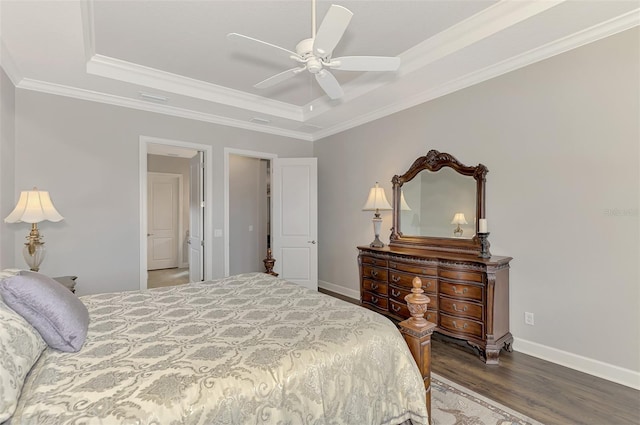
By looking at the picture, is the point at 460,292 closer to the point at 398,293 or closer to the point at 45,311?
the point at 398,293

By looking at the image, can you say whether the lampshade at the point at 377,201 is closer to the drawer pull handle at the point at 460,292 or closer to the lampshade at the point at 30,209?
the drawer pull handle at the point at 460,292

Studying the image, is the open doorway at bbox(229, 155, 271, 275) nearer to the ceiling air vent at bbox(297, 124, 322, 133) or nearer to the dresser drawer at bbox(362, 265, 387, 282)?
the ceiling air vent at bbox(297, 124, 322, 133)

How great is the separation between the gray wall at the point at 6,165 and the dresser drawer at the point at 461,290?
163 inches

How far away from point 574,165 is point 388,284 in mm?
2079

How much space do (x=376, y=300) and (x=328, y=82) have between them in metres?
2.57

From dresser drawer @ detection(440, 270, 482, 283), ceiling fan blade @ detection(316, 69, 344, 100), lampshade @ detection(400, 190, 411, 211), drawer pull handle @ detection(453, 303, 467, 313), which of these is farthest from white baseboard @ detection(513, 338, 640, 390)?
ceiling fan blade @ detection(316, 69, 344, 100)

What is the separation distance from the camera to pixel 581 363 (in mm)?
2609

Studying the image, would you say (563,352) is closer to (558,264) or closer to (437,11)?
(558,264)

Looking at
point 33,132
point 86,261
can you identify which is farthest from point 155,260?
point 33,132

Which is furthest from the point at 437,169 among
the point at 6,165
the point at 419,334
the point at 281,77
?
the point at 6,165

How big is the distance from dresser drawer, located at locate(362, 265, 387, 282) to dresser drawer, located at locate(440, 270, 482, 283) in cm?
75

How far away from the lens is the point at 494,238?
3.21 metres

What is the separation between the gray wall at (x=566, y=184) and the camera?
2424 mm

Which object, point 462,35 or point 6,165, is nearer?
point 462,35
